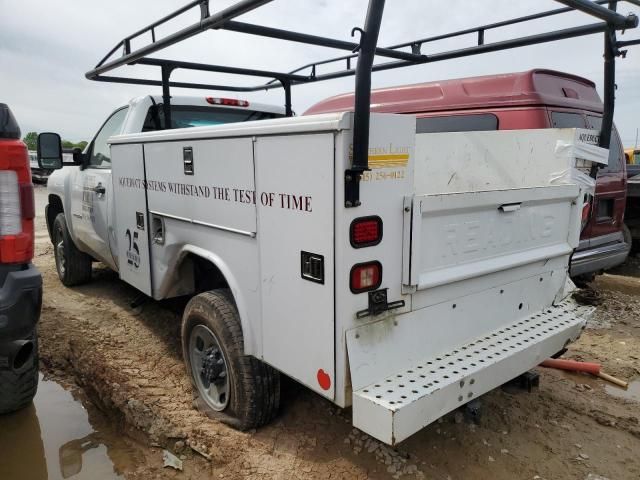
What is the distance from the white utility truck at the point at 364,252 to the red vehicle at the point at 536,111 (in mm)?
1268

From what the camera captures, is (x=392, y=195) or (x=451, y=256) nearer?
(x=392, y=195)

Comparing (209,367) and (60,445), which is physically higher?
(209,367)

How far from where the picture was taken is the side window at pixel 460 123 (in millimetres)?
5078

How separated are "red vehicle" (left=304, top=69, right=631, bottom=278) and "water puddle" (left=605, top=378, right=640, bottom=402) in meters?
1.58

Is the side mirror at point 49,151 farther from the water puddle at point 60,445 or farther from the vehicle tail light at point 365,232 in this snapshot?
the vehicle tail light at point 365,232

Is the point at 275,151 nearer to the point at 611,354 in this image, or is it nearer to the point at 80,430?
the point at 80,430

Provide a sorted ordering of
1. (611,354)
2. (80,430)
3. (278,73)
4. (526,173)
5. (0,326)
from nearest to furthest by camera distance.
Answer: (0,326), (80,430), (526,173), (611,354), (278,73)

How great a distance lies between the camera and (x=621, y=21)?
295 cm

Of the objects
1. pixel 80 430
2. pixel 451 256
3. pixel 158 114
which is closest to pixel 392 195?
pixel 451 256

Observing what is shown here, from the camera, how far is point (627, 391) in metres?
3.76

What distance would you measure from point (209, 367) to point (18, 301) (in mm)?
1109

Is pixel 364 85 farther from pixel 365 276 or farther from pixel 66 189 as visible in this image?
pixel 66 189

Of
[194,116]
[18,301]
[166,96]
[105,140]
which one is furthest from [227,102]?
[18,301]

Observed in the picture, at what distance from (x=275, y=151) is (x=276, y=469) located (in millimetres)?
1630
